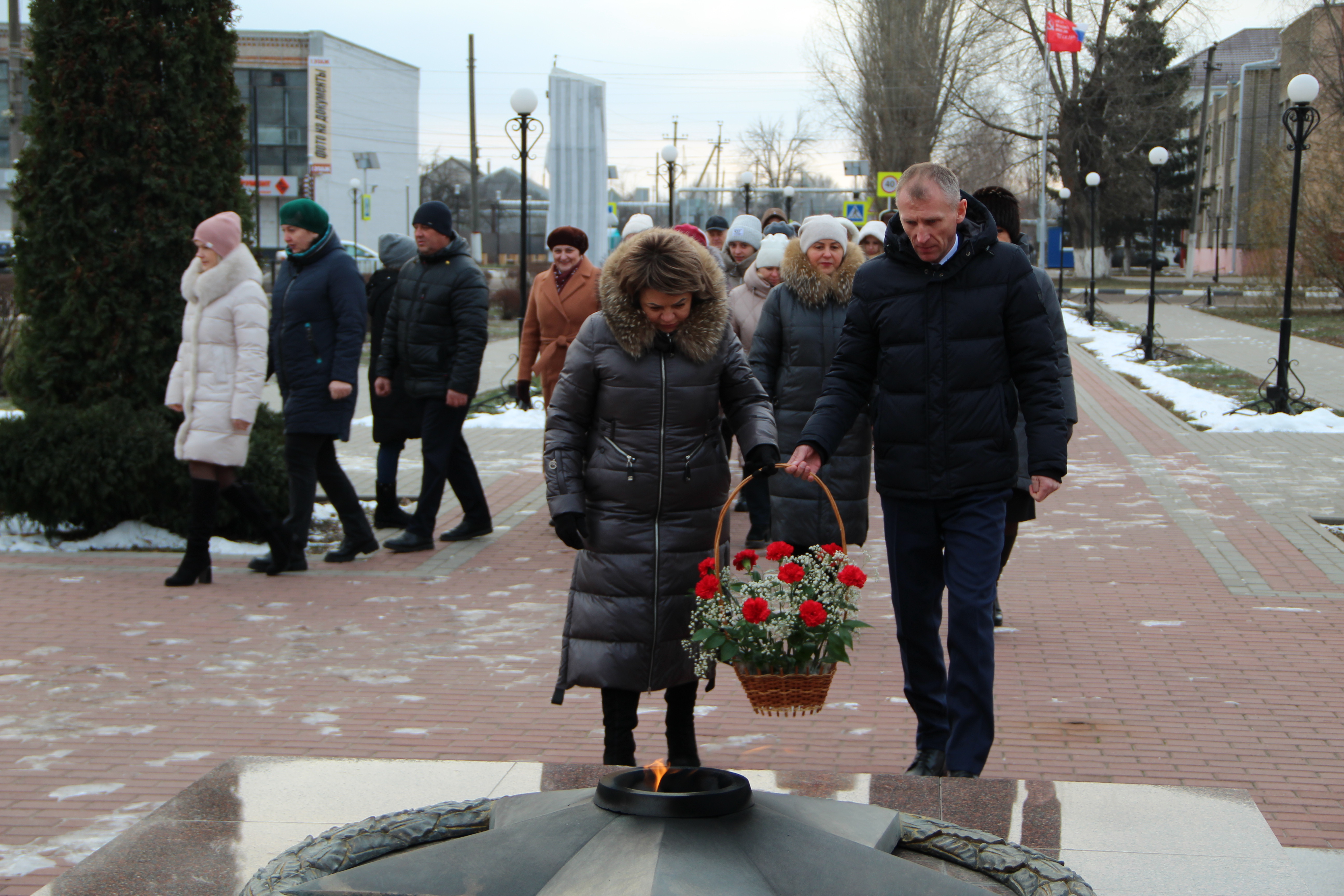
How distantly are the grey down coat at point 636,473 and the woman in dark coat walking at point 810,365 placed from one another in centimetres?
208

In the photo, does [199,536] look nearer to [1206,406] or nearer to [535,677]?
[535,677]

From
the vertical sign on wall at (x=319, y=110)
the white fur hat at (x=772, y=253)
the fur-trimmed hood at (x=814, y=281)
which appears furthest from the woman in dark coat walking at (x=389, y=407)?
the vertical sign on wall at (x=319, y=110)

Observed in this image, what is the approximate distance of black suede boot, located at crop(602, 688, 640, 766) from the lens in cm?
404

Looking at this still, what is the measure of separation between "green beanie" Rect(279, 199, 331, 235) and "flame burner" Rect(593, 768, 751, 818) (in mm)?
5018

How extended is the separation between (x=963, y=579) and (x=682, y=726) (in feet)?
3.25

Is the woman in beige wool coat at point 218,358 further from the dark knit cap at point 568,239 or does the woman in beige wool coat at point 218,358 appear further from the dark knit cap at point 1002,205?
the dark knit cap at point 1002,205

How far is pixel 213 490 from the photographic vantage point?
23.1 feet

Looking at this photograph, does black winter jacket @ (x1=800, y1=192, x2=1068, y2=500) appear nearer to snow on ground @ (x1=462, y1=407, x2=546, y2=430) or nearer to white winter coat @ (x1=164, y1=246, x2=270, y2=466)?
white winter coat @ (x1=164, y1=246, x2=270, y2=466)

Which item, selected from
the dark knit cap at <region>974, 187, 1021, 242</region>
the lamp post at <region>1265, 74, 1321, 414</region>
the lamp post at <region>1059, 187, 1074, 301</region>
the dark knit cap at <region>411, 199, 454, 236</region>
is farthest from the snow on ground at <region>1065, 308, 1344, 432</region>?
the lamp post at <region>1059, 187, 1074, 301</region>

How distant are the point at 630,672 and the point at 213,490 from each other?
3922mm

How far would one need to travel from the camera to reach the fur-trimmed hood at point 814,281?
613cm

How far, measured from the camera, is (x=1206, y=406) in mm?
15703

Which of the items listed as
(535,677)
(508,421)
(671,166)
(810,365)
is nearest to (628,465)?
(535,677)

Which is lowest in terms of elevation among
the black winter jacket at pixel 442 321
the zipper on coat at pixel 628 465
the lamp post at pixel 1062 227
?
the zipper on coat at pixel 628 465
